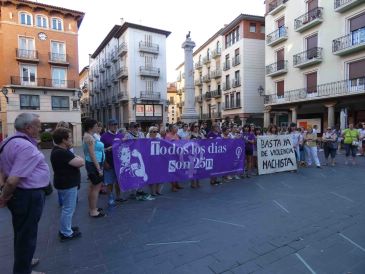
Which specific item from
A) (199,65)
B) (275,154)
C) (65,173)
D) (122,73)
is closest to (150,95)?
(122,73)

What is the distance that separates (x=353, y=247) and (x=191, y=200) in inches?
127

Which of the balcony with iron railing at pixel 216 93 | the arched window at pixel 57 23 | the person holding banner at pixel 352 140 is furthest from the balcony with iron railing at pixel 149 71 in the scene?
the person holding banner at pixel 352 140

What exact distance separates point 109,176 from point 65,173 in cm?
197

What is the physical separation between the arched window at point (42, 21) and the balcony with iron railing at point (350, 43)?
2914 cm

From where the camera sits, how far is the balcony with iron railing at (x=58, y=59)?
3009 centimetres

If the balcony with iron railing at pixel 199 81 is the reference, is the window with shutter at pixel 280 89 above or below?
below

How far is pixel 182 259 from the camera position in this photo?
335 cm

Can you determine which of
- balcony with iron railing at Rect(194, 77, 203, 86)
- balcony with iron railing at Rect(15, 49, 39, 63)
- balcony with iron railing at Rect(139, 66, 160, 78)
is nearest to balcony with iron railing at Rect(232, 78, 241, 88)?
balcony with iron railing at Rect(194, 77, 203, 86)

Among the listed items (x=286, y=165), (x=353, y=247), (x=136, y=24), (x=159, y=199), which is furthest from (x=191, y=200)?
(x=136, y=24)

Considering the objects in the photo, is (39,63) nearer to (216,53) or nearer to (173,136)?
(216,53)

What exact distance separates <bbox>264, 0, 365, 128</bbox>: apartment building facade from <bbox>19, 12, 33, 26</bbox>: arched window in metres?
26.1

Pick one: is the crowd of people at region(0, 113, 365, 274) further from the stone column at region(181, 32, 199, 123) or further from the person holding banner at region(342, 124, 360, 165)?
the stone column at region(181, 32, 199, 123)

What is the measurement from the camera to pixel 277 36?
2823 cm

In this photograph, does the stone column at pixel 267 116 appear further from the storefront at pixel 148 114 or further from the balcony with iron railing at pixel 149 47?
the balcony with iron railing at pixel 149 47
